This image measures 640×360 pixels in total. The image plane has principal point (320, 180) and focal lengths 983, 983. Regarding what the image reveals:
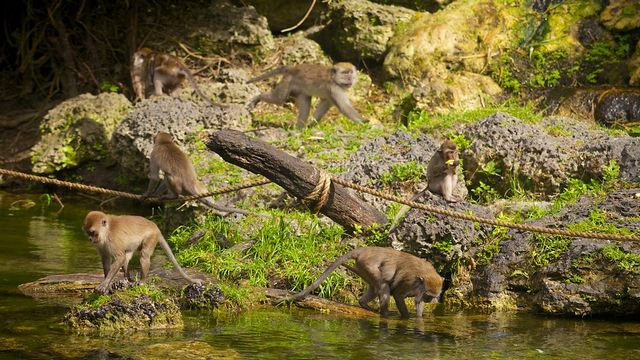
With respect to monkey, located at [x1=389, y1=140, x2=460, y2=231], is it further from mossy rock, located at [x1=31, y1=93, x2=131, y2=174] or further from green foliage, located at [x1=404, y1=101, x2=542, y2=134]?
mossy rock, located at [x1=31, y1=93, x2=131, y2=174]

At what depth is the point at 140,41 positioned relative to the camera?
19.3 m

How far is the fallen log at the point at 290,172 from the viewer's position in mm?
9688

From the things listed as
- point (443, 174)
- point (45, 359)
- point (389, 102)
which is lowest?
point (45, 359)

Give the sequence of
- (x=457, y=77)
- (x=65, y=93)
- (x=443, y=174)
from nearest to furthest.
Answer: (x=443, y=174), (x=457, y=77), (x=65, y=93)

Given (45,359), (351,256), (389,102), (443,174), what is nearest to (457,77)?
(389,102)

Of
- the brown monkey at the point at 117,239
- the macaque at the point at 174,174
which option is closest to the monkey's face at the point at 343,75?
the macaque at the point at 174,174

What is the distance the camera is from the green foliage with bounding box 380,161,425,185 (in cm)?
1177

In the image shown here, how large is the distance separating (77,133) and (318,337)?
29.1ft

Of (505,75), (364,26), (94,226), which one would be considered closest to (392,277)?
(94,226)

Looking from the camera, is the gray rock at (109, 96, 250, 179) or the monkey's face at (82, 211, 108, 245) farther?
the gray rock at (109, 96, 250, 179)

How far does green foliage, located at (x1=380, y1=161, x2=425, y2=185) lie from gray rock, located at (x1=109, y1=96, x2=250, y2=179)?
11.6 ft

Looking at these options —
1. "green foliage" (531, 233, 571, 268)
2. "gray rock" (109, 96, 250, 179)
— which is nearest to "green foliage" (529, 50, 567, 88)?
"gray rock" (109, 96, 250, 179)

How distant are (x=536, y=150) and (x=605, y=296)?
313 cm

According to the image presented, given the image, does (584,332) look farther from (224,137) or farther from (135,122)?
(135,122)
